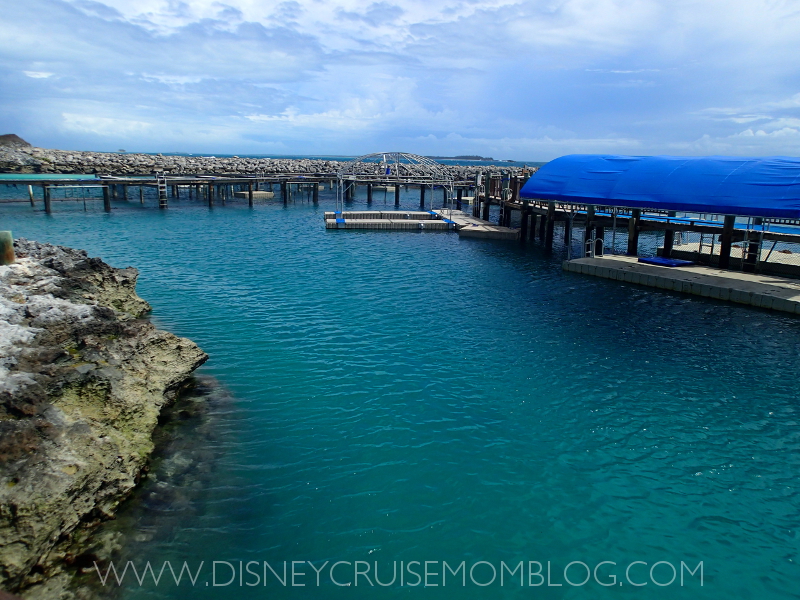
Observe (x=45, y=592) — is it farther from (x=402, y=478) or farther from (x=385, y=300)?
(x=385, y=300)

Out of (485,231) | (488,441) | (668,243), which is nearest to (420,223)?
(485,231)

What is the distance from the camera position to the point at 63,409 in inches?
364

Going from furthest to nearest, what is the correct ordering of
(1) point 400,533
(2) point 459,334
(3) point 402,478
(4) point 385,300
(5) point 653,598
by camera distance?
(4) point 385,300 < (2) point 459,334 < (3) point 402,478 < (1) point 400,533 < (5) point 653,598

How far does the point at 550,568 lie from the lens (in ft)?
26.2

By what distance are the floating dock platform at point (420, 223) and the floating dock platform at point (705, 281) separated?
11.4m

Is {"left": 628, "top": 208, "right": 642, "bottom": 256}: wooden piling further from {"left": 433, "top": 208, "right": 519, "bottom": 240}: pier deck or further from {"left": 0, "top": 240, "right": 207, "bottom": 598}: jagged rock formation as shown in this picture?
{"left": 0, "top": 240, "right": 207, "bottom": 598}: jagged rock formation

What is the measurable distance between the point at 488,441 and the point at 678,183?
19378 mm

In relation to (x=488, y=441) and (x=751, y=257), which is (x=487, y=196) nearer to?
(x=751, y=257)

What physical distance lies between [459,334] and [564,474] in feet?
25.0

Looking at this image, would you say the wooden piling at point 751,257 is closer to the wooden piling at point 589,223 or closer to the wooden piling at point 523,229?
the wooden piling at point 589,223

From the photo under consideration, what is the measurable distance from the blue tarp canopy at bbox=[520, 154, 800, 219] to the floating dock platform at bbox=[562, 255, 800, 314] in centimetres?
289

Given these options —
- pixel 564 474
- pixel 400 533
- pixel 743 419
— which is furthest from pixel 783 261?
pixel 400 533

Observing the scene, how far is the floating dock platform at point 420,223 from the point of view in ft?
124

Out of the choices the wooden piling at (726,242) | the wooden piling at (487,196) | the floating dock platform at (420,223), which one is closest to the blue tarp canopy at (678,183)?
the wooden piling at (726,242)
